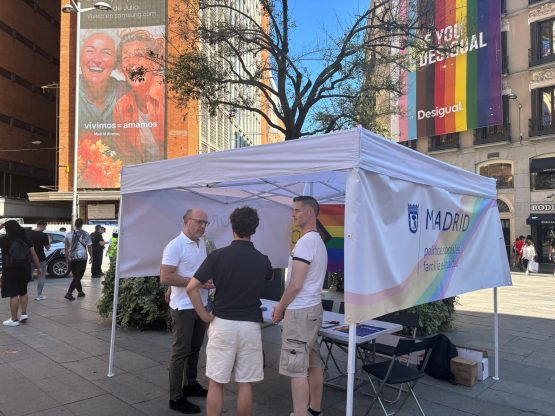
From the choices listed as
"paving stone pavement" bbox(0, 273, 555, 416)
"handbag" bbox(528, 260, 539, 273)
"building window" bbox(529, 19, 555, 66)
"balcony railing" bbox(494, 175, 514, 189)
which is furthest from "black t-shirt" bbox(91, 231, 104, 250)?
"building window" bbox(529, 19, 555, 66)

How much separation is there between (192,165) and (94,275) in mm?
12737

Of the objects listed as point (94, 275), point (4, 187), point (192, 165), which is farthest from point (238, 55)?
point (4, 187)

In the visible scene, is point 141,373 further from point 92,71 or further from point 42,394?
point 92,71

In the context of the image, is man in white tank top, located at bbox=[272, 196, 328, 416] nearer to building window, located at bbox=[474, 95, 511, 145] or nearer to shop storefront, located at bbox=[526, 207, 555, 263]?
shop storefront, located at bbox=[526, 207, 555, 263]

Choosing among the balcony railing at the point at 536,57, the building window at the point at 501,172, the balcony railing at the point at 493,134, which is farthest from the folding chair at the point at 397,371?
the balcony railing at the point at 536,57

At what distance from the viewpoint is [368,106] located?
442 inches

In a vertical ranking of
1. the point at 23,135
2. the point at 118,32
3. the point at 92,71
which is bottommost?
the point at 23,135

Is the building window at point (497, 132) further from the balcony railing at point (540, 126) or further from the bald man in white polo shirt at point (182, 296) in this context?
the bald man in white polo shirt at point (182, 296)

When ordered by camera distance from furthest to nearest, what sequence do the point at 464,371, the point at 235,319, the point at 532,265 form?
the point at 532,265 < the point at 464,371 < the point at 235,319

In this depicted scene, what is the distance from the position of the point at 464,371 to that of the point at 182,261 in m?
3.31

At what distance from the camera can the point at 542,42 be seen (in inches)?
1063

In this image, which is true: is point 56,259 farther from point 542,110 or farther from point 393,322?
point 542,110

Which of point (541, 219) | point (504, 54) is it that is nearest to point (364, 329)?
point (541, 219)

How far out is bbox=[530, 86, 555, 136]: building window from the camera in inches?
1046
